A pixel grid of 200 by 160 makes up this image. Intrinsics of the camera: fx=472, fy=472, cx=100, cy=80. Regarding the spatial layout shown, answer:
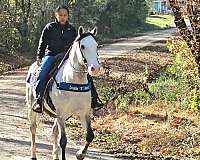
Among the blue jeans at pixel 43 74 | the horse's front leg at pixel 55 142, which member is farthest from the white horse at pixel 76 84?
the horse's front leg at pixel 55 142

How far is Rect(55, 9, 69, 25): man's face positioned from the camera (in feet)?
Answer: 27.1

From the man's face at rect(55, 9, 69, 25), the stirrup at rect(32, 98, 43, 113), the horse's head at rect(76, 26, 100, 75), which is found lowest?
the stirrup at rect(32, 98, 43, 113)

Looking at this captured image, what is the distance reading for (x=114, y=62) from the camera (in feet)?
84.3

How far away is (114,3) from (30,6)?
17226 mm

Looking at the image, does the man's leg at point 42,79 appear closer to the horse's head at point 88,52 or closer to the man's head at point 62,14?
the man's head at point 62,14

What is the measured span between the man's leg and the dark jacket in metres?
0.20

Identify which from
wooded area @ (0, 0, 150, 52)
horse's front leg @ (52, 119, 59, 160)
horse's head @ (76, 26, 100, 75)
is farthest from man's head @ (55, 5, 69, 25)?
wooded area @ (0, 0, 150, 52)

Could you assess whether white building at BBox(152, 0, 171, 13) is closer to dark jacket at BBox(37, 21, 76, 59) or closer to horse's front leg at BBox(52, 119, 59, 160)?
dark jacket at BBox(37, 21, 76, 59)

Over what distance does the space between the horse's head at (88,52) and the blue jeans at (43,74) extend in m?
1.04

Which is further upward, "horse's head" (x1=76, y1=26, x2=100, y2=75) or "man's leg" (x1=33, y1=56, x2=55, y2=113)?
"horse's head" (x1=76, y1=26, x2=100, y2=75)

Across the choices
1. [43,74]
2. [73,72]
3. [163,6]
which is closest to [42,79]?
[43,74]

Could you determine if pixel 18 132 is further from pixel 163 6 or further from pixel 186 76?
pixel 163 6

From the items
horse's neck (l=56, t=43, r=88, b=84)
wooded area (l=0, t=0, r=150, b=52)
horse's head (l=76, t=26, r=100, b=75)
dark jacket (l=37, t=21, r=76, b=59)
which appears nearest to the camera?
horse's head (l=76, t=26, r=100, b=75)

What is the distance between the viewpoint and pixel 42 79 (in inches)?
327
